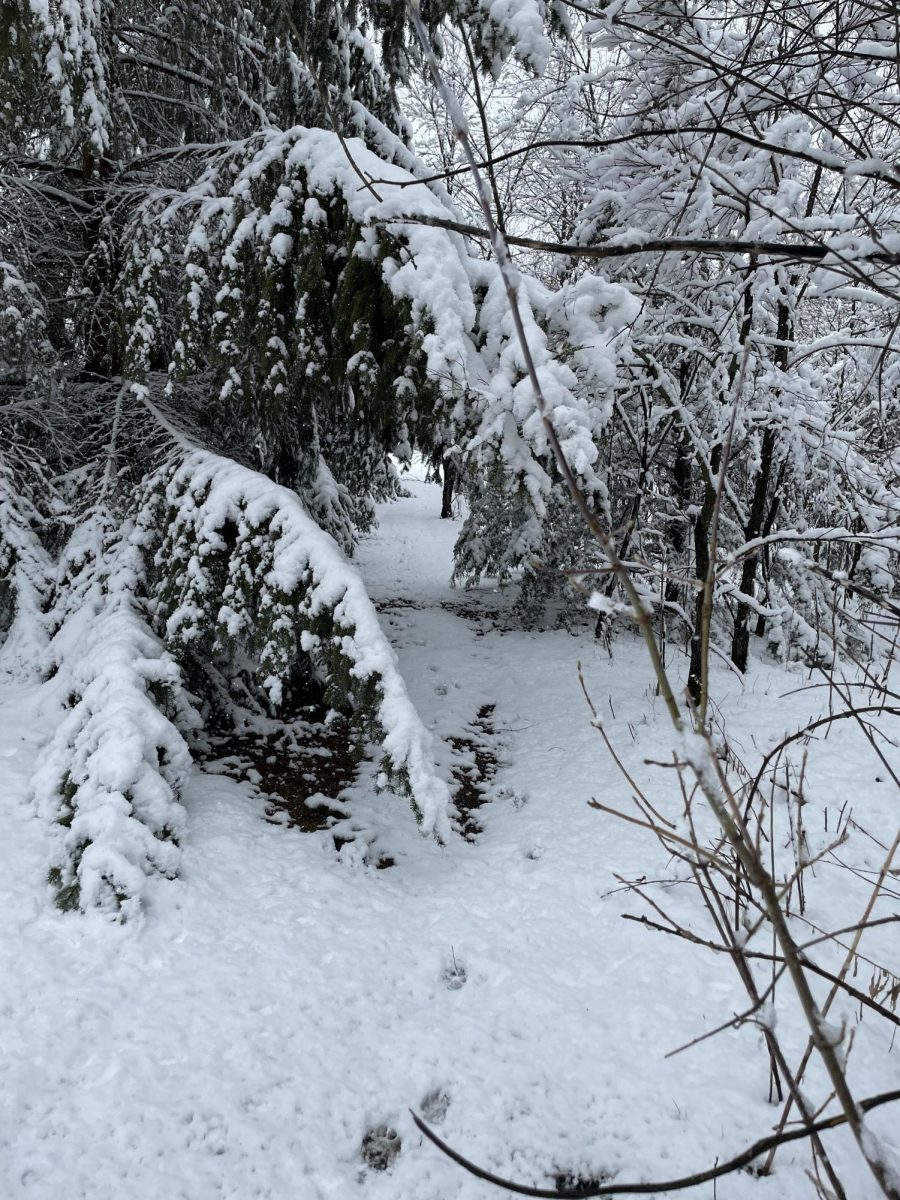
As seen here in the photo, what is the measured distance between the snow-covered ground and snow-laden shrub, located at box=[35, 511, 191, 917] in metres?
0.17

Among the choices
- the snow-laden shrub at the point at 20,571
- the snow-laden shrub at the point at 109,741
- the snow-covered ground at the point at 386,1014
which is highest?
the snow-laden shrub at the point at 20,571

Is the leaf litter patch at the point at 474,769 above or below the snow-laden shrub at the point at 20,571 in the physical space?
below

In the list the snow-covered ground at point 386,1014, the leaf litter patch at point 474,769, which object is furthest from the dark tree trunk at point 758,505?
the leaf litter patch at point 474,769

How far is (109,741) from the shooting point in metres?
3.87

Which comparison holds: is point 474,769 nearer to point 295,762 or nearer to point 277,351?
point 295,762

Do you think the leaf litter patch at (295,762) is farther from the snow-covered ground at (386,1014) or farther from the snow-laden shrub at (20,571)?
the snow-laden shrub at (20,571)

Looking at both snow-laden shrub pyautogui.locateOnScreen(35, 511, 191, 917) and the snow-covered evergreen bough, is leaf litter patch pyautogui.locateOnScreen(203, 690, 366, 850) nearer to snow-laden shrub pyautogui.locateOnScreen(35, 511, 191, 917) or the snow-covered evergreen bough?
the snow-covered evergreen bough

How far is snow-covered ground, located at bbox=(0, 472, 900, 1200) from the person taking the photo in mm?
2648

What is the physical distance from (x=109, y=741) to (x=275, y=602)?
117cm

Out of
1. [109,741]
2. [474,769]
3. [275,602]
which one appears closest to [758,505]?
[474,769]

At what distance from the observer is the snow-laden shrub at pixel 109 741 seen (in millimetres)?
3602

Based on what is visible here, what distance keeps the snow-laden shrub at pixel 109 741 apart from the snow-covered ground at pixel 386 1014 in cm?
17

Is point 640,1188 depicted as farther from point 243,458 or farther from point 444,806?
point 243,458

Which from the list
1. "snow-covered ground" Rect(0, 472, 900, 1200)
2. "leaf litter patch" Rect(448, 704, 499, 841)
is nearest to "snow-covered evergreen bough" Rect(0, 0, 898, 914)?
"snow-covered ground" Rect(0, 472, 900, 1200)
